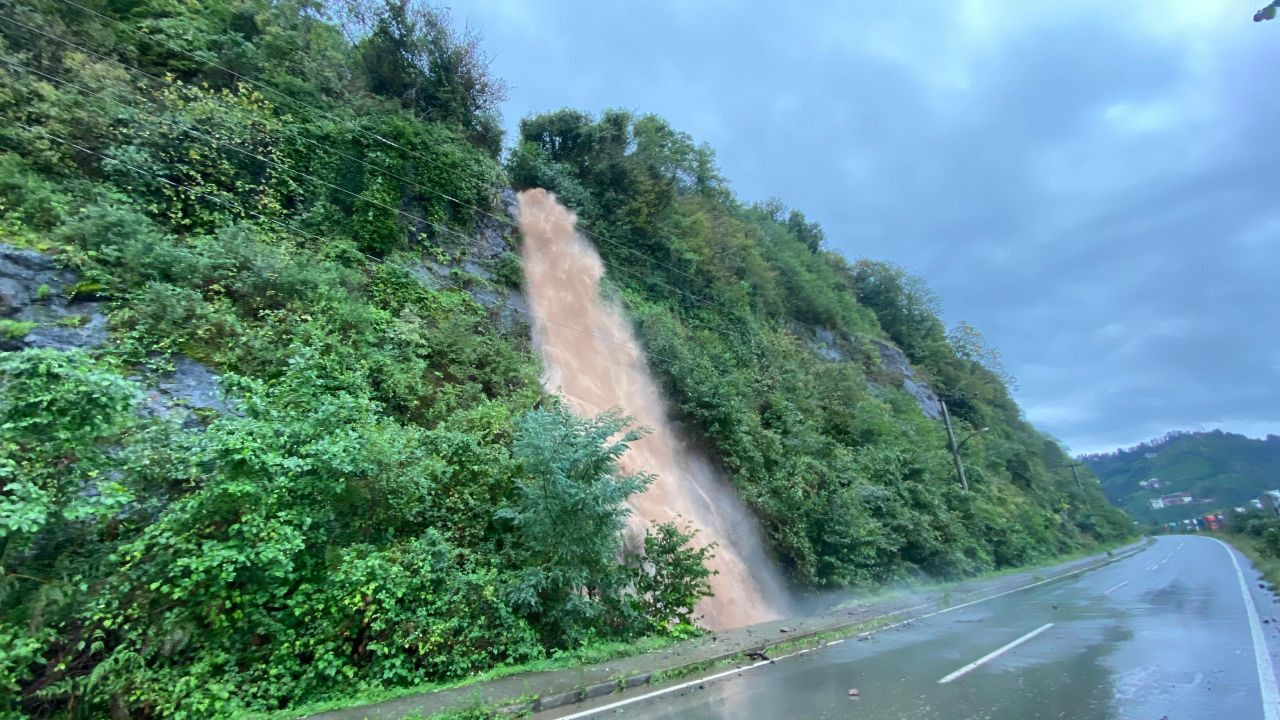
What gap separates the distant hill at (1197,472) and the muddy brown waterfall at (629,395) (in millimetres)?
64502

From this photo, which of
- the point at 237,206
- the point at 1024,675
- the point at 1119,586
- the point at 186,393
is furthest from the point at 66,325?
the point at 1119,586

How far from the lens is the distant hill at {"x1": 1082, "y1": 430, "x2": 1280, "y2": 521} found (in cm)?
6675

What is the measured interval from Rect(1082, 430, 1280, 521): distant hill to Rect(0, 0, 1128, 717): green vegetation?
206 feet

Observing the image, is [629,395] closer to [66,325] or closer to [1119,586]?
[66,325]

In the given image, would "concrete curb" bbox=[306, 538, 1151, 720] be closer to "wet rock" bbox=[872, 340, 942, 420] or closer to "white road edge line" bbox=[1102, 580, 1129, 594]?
"white road edge line" bbox=[1102, 580, 1129, 594]

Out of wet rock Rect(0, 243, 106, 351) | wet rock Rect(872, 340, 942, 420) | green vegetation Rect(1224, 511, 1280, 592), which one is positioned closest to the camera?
wet rock Rect(0, 243, 106, 351)

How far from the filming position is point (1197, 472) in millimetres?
82750

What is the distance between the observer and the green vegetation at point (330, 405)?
627 cm

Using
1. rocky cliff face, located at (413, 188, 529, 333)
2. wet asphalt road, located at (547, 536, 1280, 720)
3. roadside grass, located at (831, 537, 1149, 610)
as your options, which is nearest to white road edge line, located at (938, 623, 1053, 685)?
wet asphalt road, located at (547, 536, 1280, 720)

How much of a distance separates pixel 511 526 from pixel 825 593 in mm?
10964

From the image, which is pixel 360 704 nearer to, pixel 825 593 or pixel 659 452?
pixel 659 452

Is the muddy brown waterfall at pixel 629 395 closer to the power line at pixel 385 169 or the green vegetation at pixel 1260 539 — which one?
the power line at pixel 385 169

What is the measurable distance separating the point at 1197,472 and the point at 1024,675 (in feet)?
359

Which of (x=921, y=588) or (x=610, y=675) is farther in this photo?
(x=921, y=588)
